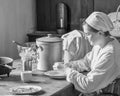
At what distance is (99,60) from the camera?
2.26m

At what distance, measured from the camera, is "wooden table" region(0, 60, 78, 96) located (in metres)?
2.08

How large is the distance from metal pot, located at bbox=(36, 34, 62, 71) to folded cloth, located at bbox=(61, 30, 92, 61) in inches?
4.1

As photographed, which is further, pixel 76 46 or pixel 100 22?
pixel 76 46

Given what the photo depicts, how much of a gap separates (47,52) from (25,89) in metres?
0.70

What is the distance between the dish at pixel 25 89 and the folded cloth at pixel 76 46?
0.75 meters

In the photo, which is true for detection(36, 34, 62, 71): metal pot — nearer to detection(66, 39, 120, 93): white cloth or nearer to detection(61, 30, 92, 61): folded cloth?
detection(61, 30, 92, 61): folded cloth

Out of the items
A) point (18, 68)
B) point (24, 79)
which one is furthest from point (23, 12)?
point (24, 79)

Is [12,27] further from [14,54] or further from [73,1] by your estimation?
[73,1]

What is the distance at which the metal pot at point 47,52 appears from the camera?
275 cm

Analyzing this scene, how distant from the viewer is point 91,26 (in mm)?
2318

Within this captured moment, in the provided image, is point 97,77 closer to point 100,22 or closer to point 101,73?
point 101,73

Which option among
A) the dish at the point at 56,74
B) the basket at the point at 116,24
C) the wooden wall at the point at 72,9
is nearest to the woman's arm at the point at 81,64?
the dish at the point at 56,74

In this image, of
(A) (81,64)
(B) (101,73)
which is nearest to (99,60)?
(B) (101,73)

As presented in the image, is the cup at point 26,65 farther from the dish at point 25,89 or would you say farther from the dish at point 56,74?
the dish at point 25,89
